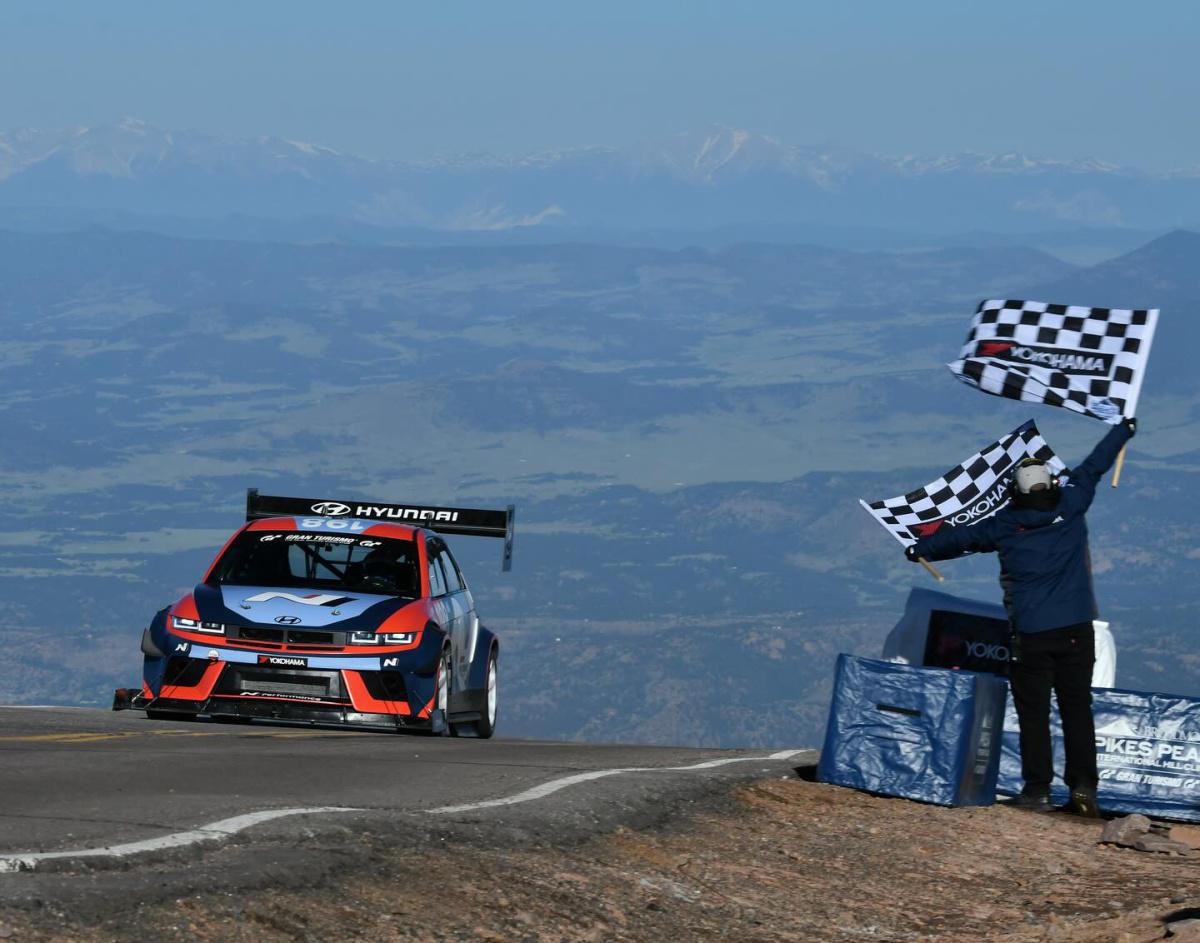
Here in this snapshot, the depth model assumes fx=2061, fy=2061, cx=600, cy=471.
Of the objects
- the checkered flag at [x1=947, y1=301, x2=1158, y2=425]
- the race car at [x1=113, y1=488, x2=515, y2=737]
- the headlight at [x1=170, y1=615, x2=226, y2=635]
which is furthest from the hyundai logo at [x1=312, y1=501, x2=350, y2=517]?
the checkered flag at [x1=947, y1=301, x2=1158, y2=425]

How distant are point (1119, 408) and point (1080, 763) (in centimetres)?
413

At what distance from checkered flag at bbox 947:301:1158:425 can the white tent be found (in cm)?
201

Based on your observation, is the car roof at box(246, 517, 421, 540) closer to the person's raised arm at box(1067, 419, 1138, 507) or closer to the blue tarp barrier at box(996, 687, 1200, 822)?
the blue tarp barrier at box(996, 687, 1200, 822)

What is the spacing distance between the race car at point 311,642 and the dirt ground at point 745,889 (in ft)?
12.5

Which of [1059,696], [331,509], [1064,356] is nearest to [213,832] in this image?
[1059,696]

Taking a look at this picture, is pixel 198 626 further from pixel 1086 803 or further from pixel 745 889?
pixel 745 889

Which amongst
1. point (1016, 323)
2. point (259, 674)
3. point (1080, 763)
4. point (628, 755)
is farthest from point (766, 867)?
point (1016, 323)

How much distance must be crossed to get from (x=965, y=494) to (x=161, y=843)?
8618 millimetres

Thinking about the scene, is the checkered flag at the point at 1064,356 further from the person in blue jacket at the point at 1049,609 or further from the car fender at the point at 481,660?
the car fender at the point at 481,660

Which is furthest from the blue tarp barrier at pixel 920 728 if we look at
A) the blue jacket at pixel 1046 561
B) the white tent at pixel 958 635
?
the white tent at pixel 958 635

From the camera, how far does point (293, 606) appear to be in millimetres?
13852

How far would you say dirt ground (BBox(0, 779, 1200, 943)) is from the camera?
613 cm

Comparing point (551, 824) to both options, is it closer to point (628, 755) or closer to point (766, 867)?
point (766, 867)

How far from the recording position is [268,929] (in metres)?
5.89
